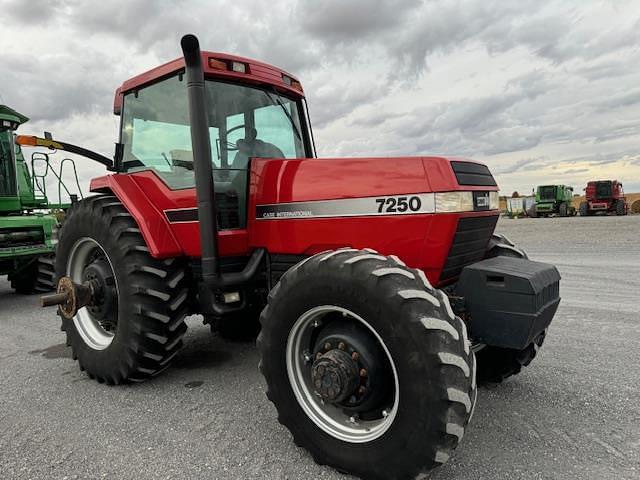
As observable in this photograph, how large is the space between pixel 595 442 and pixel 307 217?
2.08 metres

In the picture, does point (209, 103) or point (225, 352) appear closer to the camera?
point (209, 103)

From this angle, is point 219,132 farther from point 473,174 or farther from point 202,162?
point 473,174

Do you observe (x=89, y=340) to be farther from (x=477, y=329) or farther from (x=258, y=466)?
(x=477, y=329)

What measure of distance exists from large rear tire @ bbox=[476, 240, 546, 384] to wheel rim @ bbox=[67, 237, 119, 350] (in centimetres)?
294

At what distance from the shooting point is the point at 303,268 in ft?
8.19

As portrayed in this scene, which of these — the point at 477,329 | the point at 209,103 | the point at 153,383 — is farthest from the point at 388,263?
the point at 153,383

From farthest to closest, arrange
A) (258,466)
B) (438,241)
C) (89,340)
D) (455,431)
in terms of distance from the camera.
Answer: (89,340) → (438,241) → (258,466) → (455,431)

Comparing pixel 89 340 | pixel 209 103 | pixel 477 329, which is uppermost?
pixel 209 103

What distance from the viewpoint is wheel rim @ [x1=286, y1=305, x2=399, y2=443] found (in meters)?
2.40

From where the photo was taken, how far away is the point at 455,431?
6.76 feet

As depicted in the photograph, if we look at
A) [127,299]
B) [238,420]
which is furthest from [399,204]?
[127,299]

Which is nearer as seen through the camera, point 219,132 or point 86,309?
point 219,132

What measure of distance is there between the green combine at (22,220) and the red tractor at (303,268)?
3.94m

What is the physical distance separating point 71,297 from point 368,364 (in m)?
2.70
